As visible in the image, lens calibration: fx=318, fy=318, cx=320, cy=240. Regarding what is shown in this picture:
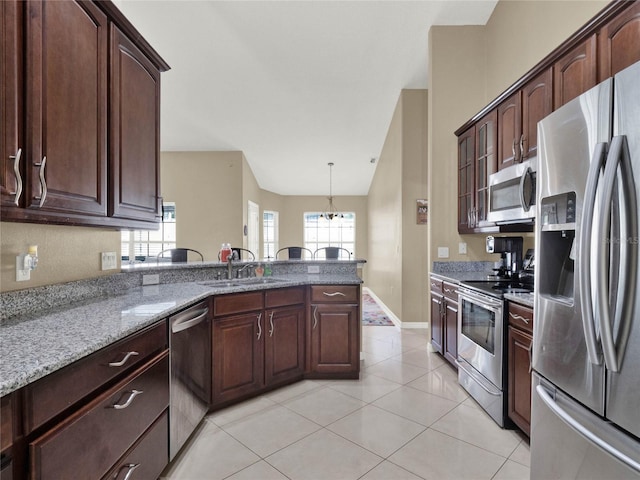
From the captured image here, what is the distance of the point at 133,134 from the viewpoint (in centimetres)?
176

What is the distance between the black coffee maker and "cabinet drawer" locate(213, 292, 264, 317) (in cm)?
214

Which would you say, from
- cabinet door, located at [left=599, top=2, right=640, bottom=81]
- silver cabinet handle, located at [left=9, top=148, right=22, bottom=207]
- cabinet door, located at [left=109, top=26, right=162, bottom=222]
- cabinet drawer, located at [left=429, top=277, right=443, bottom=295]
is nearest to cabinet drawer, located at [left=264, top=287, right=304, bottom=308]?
cabinet door, located at [left=109, top=26, right=162, bottom=222]

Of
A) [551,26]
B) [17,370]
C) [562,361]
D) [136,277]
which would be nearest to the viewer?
[17,370]

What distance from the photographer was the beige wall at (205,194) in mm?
6477

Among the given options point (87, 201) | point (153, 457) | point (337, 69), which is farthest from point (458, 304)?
point (337, 69)

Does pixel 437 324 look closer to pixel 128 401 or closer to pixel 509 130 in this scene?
pixel 509 130

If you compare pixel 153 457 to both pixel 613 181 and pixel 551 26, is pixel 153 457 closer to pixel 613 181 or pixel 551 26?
pixel 613 181

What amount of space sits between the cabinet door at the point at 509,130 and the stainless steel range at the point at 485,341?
102 cm

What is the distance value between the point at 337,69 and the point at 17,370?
14.5 ft

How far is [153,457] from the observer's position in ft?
4.89

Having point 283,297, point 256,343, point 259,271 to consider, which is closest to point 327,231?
point 259,271

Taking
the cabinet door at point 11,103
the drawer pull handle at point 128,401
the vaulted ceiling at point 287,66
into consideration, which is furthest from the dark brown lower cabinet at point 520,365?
the vaulted ceiling at point 287,66

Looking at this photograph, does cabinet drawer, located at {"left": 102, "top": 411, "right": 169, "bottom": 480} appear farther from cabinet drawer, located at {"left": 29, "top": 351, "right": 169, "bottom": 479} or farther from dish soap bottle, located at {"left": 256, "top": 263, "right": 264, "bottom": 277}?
dish soap bottle, located at {"left": 256, "top": 263, "right": 264, "bottom": 277}

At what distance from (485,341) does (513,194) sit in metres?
1.18
